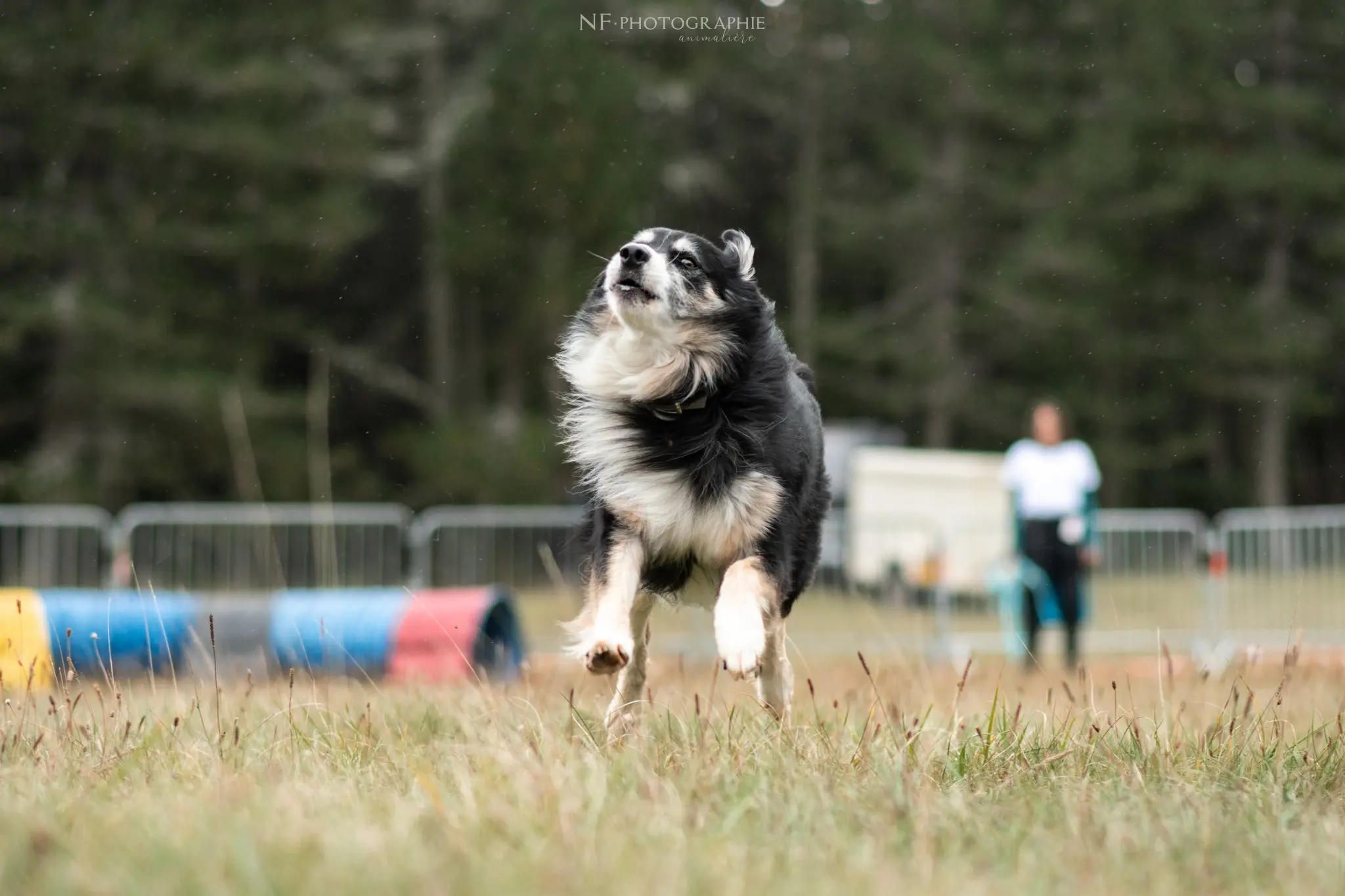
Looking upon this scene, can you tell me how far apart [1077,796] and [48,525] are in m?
11.7

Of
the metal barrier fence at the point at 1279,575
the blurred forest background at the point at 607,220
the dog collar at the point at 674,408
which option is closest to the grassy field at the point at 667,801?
the dog collar at the point at 674,408

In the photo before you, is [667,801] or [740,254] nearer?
[667,801]

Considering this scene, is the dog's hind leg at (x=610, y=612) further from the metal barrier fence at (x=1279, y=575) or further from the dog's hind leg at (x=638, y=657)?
the metal barrier fence at (x=1279, y=575)

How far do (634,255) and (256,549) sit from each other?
10.3 m

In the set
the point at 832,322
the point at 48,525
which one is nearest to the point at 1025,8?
the point at 832,322

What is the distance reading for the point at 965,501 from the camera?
1958cm

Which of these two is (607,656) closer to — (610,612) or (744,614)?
(610,612)

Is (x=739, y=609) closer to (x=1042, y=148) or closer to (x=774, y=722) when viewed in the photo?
(x=774, y=722)

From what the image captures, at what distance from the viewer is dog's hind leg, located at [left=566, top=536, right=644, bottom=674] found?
14.0ft

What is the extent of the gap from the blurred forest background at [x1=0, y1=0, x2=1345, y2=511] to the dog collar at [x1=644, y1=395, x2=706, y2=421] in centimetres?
1608

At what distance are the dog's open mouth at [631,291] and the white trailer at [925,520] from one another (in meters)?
5.82

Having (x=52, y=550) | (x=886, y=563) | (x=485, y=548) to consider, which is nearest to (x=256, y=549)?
(x=52, y=550)

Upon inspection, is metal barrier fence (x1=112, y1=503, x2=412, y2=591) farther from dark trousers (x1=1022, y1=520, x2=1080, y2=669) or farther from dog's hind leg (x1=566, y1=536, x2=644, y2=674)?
dog's hind leg (x1=566, y1=536, x2=644, y2=674)

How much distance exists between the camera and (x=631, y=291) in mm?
4855
